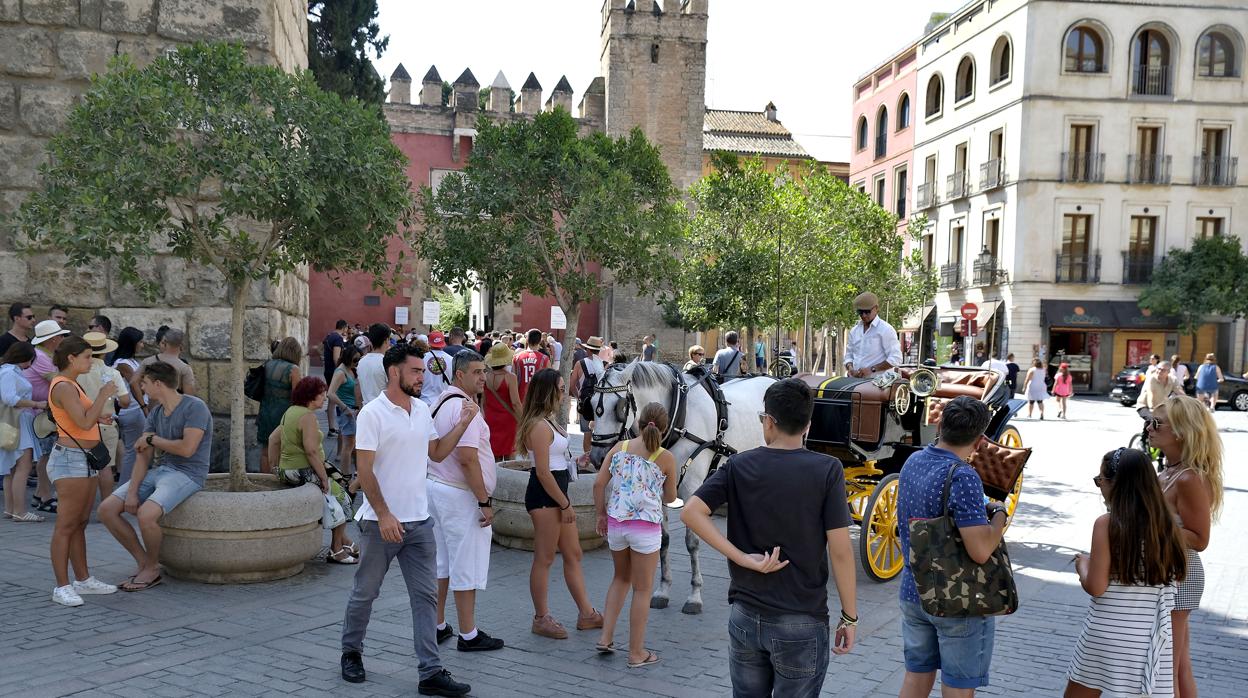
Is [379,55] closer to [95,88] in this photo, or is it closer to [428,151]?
[428,151]

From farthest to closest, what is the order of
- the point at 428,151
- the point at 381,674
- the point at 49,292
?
1. the point at 428,151
2. the point at 49,292
3. the point at 381,674

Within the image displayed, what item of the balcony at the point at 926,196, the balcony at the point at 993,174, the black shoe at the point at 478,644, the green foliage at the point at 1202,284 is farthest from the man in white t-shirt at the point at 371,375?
the balcony at the point at 926,196

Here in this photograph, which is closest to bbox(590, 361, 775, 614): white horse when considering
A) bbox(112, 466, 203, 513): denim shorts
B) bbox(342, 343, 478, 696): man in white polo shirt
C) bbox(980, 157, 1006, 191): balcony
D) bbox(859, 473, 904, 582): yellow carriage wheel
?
bbox(859, 473, 904, 582): yellow carriage wheel

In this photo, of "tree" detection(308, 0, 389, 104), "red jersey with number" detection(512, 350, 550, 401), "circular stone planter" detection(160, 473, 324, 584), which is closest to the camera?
"circular stone planter" detection(160, 473, 324, 584)

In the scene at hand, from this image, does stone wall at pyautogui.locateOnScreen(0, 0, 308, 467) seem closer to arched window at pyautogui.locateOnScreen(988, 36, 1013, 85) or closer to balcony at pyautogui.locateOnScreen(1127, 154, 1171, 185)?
arched window at pyautogui.locateOnScreen(988, 36, 1013, 85)

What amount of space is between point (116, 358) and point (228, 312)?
3.47 ft

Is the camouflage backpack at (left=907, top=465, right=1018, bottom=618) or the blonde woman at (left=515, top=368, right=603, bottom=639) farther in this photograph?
the blonde woman at (left=515, top=368, right=603, bottom=639)

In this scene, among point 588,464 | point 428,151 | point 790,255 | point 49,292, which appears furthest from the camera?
point 428,151

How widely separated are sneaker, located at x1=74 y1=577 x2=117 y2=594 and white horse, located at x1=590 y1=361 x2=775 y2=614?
3208 millimetres

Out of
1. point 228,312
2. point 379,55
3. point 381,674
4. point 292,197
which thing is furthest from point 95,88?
point 379,55

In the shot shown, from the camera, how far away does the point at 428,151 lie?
36.1 meters

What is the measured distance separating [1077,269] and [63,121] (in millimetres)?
→ 32342

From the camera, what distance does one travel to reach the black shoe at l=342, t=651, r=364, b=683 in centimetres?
476

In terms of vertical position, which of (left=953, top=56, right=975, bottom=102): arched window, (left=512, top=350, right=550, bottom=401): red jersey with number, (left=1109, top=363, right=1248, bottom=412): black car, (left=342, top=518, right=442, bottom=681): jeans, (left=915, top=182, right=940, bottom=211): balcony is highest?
(left=953, top=56, right=975, bottom=102): arched window
